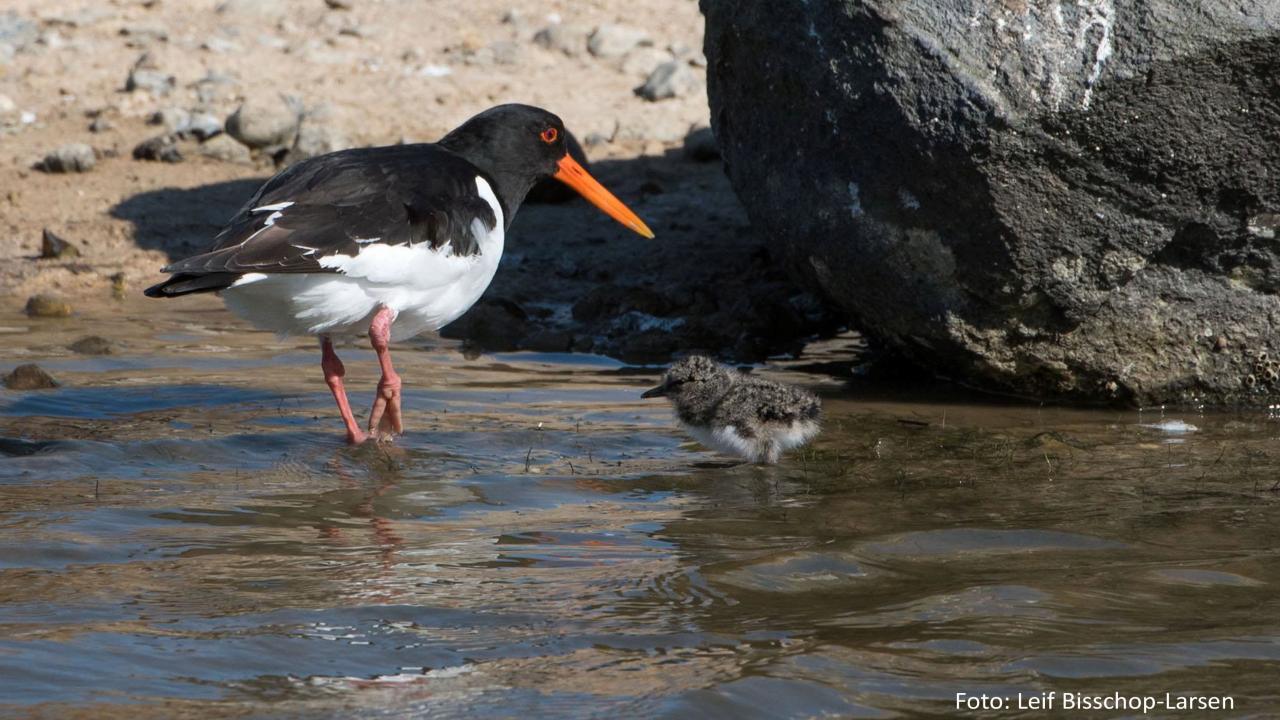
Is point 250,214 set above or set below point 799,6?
below

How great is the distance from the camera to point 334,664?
3.60 metres

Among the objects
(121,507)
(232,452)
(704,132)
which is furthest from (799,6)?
(704,132)

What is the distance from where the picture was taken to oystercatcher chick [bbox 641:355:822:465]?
5.84 meters

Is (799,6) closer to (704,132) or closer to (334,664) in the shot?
(334,664)

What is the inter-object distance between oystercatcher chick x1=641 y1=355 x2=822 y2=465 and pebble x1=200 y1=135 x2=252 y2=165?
515cm

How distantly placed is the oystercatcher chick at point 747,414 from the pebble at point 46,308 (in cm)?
384

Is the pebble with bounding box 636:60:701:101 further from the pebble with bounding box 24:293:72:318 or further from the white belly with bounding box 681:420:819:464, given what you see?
the white belly with bounding box 681:420:819:464

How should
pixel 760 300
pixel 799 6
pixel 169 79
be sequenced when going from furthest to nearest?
pixel 169 79
pixel 760 300
pixel 799 6

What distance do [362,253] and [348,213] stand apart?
0.55ft

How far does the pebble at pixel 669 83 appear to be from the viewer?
11281 millimetres

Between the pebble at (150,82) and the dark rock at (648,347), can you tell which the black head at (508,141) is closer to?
the dark rock at (648,347)

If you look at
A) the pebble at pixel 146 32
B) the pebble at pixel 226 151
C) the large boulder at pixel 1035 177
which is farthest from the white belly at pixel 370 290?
the pebble at pixel 146 32

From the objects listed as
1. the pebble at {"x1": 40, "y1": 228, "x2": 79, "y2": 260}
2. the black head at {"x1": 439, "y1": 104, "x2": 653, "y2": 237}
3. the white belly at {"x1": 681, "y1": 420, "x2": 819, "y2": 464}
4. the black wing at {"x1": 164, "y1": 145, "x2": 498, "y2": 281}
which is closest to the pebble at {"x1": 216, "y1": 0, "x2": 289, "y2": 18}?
the pebble at {"x1": 40, "y1": 228, "x2": 79, "y2": 260}

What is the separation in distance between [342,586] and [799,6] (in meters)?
3.13
